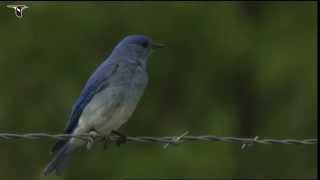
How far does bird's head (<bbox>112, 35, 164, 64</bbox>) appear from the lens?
29.4ft

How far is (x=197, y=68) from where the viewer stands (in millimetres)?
15688

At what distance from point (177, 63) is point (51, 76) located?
5.47 feet

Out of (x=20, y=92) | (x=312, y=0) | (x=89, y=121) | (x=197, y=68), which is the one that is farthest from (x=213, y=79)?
(x=89, y=121)

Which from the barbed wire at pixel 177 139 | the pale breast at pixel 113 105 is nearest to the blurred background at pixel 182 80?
the pale breast at pixel 113 105

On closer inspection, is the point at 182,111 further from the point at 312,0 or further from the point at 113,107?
the point at 113,107

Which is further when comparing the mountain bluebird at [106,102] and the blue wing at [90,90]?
the blue wing at [90,90]

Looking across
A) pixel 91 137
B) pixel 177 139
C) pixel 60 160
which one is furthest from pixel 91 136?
Result: pixel 177 139

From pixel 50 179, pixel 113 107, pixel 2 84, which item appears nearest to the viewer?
pixel 113 107

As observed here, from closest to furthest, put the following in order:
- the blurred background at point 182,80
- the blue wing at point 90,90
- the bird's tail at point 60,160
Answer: the bird's tail at point 60,160 < the blue wing at point 90,90 < the blurred background at point 182,80

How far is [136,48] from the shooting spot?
9023mm

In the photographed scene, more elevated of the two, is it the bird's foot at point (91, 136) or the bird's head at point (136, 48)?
the bird's head at point (136, 48)

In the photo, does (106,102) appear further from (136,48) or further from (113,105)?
(136,48)

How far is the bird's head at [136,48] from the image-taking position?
895cm

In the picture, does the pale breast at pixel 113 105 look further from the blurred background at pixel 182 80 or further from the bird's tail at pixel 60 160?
the blurred background at pixel 182 80
